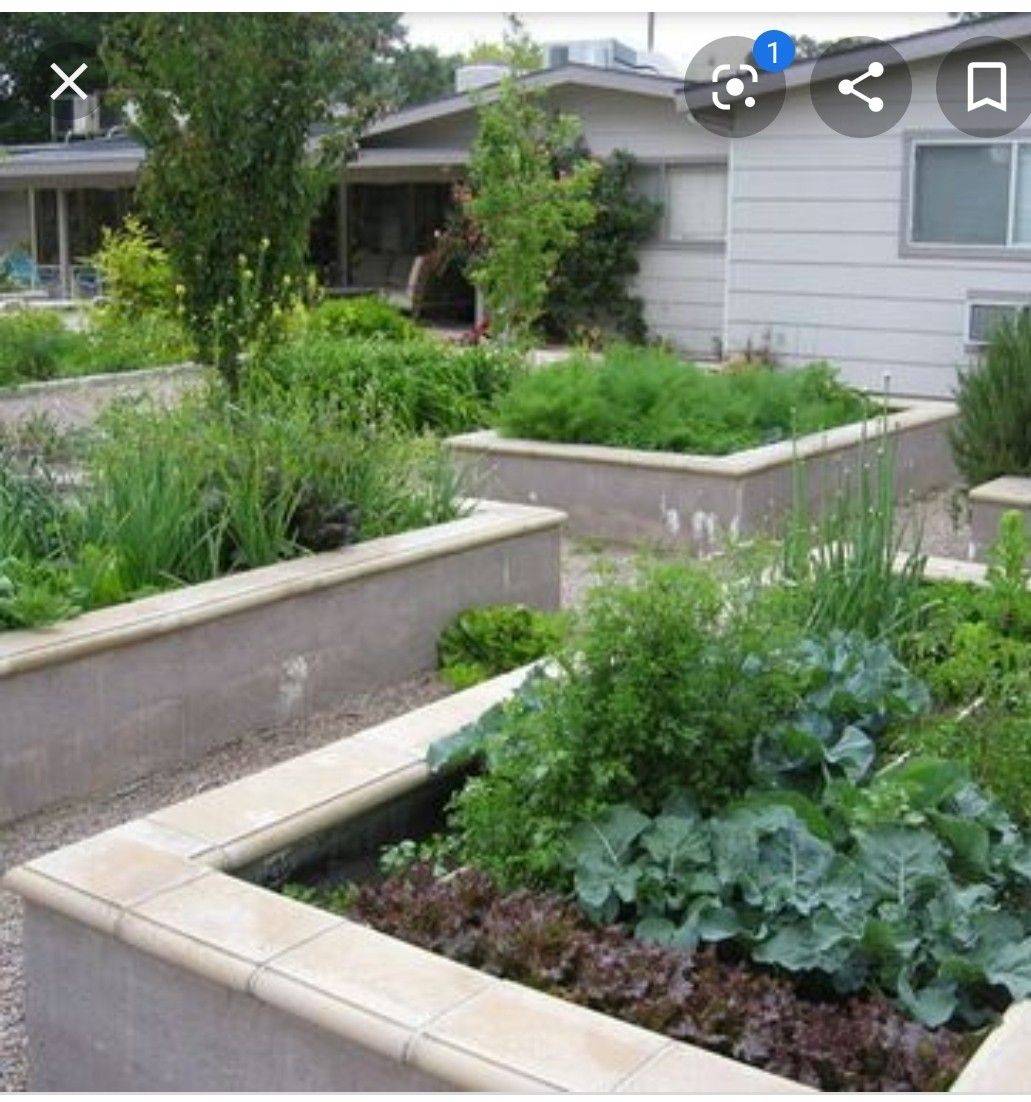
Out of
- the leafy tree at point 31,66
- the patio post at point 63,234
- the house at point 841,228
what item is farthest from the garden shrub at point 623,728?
the leafy tree at point 31,66

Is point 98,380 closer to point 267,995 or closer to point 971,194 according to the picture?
point 971,194

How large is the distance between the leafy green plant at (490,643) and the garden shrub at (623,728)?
244 centimetres

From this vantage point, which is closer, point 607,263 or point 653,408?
point 653,408

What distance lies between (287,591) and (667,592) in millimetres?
2353

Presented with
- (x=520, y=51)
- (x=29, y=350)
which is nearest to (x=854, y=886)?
(x=29, y=350)

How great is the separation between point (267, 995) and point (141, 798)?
7.62 feet

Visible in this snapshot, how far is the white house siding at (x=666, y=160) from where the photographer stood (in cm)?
1777

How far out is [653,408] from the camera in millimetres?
9422

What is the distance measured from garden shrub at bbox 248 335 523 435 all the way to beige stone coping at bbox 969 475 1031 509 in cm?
340

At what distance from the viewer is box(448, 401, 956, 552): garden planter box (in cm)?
853

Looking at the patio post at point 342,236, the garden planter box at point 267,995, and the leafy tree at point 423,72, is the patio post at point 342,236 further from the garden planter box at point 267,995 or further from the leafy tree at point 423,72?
the leafy tree at point 423,72

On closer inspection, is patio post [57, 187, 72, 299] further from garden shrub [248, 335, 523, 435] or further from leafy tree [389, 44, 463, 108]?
leafy tree [389, 44, 463, 108]

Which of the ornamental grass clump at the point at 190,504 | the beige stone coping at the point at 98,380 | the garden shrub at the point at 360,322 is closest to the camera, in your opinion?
the ornamental grass clump at the point at 190,504

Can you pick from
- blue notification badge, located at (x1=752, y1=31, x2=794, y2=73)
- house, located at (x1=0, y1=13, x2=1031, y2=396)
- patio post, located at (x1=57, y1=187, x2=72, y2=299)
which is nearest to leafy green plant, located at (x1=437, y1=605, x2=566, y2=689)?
house, located at (x1=0, y1=13, x2=1031, y2=396)
